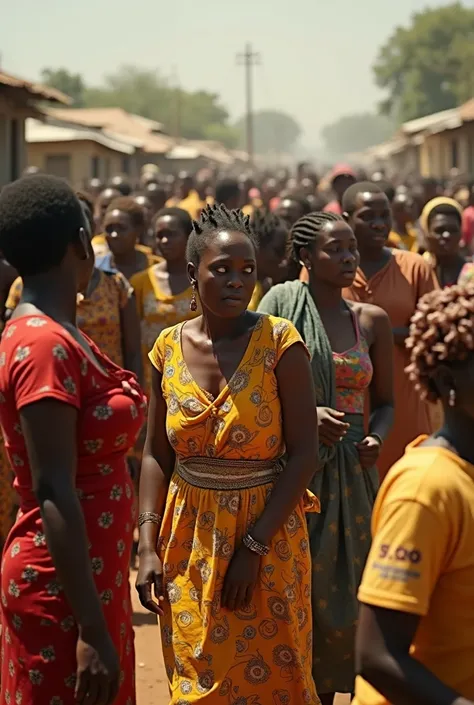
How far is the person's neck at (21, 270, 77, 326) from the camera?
3.21 metres

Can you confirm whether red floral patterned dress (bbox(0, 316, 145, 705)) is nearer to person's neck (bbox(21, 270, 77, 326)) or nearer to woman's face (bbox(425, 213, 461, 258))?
person's neck (bbox(21, 270, 77, 326))

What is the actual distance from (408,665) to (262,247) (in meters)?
4.79

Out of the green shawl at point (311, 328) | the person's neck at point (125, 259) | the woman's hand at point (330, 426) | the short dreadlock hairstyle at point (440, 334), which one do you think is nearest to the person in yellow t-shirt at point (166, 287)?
the person's neck at point (125, 259)

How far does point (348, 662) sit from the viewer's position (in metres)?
4.69

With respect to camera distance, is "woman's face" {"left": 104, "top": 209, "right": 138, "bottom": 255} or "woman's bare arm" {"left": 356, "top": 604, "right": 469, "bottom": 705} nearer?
"woman's bare arm" {"left": 356, "top": 604, "right": 469, "bottom": 705}

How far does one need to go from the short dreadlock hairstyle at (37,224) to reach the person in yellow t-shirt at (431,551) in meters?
1.07

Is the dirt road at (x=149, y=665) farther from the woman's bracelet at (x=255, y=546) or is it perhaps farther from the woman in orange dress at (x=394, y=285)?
the woman's bracelet at (x=255, y=546)

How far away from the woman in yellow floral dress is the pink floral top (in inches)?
39.6

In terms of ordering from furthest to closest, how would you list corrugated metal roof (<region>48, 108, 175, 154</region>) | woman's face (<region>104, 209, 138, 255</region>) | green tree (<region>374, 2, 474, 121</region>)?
green tree (<region>374, 2, 474, 121</region>) < corrugated metal roof (<region>48, 108, 175, 154</region>) < woman's face (<region>104, 209, 138, 255</region>)

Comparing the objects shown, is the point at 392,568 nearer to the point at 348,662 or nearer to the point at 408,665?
the point at 408,665

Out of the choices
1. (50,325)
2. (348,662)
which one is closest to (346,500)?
(348,662)

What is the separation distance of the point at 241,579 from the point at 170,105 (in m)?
149

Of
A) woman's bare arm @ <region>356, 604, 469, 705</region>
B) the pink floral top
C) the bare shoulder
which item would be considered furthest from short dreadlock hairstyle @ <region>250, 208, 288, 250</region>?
woman's bare arm @ <region>356, 604, 469, 705</region>

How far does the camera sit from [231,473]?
381 cm
